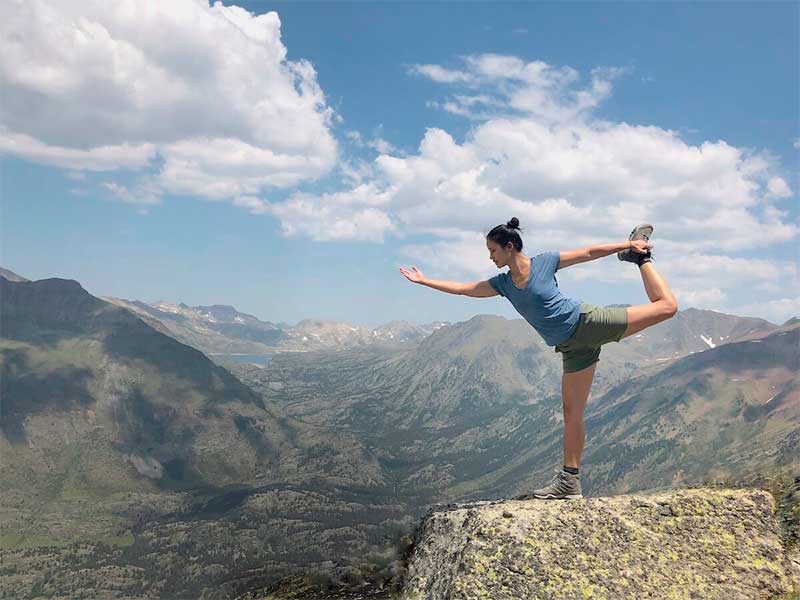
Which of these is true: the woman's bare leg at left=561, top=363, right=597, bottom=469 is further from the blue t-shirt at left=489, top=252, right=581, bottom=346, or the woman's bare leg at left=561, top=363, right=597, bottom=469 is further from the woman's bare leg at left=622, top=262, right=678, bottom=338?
the woman's bare leg at left=622, top=262, right=678, bottom=338

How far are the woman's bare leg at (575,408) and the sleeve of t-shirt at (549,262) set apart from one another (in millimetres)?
1856

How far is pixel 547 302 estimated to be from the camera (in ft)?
30.5

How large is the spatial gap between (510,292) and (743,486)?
203 inches

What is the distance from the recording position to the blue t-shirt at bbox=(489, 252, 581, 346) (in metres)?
9.30

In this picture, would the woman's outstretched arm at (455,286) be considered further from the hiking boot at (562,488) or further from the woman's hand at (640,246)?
the hiking boot at (562,488)

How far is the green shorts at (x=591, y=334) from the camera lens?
29.5 ft

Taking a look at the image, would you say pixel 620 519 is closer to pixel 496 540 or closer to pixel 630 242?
pixel 496 540

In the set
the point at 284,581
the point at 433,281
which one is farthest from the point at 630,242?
the point at 284,581

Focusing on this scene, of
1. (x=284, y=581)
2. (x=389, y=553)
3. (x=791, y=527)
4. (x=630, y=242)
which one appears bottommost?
(x=284, y=581)

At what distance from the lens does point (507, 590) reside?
6945 mm

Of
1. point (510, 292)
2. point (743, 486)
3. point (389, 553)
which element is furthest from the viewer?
point (389, 553)

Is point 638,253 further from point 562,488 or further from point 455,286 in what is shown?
point 562,488

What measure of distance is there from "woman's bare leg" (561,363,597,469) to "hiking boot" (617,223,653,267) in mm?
2012

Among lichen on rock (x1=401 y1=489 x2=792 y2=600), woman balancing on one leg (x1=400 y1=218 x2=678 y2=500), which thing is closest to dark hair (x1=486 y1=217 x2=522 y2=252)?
woman balancing on one leg (x1=400 y1=218 x2=678 y2=500)
